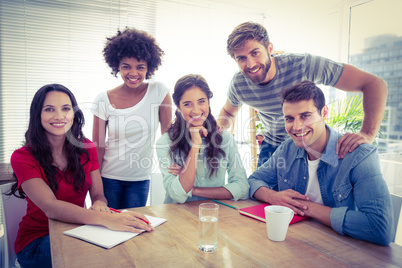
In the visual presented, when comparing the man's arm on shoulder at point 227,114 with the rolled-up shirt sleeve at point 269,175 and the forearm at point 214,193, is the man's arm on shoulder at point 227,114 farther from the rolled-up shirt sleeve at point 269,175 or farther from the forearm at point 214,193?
the forearm at point 214,193

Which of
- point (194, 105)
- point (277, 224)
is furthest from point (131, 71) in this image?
point (277, 224)

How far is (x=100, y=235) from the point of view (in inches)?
40.9

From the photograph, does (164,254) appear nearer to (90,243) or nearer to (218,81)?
(90,243)

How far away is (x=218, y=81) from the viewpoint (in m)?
4.08

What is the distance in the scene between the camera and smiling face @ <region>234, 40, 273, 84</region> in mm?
1765

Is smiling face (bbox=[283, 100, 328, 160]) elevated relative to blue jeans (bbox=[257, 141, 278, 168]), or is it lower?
elevated

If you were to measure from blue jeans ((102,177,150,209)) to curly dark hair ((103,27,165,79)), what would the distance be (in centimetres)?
79

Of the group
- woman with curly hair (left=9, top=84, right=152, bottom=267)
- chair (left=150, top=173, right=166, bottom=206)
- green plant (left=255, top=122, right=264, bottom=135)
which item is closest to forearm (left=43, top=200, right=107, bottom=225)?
woman with curly hair (left=9, top=84, right=152, bottom=267)

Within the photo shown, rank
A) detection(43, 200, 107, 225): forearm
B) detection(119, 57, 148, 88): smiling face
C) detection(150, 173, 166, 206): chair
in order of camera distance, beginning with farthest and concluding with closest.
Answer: detection(119, 57, 148, 88): smiling face < detection(150, 173, 166, 206): chair < detection(43, 200, 107, 225): forearm

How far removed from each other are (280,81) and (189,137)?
68cm

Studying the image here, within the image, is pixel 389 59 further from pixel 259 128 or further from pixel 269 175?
pixel 269 175

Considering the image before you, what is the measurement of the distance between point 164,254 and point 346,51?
164 inches

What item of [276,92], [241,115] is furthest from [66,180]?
[241,115]

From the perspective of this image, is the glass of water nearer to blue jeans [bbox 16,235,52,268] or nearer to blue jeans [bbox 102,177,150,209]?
blue jeans [bbox 16,235,52,268]
